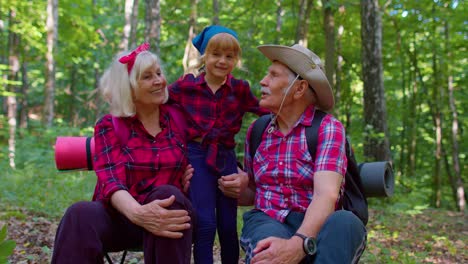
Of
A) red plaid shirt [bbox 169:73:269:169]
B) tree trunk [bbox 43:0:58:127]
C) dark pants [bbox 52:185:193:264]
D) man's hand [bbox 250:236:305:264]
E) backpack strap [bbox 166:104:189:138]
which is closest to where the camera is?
man's hand [bbox 250:236:305:264]

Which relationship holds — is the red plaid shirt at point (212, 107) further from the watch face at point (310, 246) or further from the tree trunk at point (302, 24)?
the tree trunk at point (302, 24)

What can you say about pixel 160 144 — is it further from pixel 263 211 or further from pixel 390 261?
pixel 390 261

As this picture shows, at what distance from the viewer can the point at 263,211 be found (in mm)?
2639

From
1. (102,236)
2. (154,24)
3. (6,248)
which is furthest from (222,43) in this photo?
(154,24)

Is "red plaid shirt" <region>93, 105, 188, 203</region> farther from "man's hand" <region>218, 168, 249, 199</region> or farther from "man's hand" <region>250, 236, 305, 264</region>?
"man's hand" <region>250, 236, 305, 264</region>

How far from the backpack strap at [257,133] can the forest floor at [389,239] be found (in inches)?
83.0

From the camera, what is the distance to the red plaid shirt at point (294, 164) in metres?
2.45

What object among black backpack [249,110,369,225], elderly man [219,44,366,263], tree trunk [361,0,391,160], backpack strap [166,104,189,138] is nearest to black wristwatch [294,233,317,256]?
elderly man [219,44,366,263]

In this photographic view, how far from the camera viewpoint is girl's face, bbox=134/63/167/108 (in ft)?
8.93

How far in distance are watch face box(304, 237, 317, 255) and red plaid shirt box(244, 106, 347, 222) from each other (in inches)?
13.7

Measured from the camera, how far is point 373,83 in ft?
26.8

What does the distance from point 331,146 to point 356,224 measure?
16.6 inches

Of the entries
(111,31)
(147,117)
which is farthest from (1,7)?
(147,117)

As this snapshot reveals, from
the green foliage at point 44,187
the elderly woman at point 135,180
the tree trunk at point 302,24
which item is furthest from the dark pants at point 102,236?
the tree trunk at point 302,24
